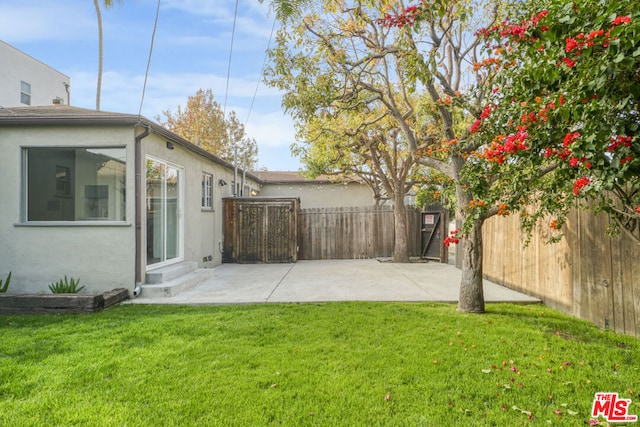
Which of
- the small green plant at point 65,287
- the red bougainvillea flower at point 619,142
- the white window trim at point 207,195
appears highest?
the white window trim at point 207,195

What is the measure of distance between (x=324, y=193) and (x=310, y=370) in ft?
46.3

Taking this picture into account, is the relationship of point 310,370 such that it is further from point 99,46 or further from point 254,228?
point 99,46

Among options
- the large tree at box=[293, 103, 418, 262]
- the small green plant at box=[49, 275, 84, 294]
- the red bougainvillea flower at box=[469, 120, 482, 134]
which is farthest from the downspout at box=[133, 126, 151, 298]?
the red bougainvillea flower at box=[469, 120, 482, 134]

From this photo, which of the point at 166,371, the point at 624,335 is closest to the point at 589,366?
the point at 624,335

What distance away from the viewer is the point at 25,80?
14070 mm

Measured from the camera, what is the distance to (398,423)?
85.9 inches

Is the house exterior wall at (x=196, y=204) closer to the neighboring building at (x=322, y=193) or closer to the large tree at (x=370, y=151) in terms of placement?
the large tree at (x=370, y=151)

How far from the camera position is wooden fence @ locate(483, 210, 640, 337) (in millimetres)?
3750

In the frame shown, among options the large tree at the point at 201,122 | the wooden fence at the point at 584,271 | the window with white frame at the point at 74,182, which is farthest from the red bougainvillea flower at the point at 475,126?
the large tree at the point at 201,122

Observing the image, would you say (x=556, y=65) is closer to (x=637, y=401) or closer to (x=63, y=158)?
(x=637, y=401)

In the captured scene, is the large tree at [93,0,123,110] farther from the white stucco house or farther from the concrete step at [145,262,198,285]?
the concrete step at [145,262,198,285]

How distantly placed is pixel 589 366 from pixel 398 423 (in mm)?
1970

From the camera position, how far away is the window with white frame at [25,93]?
547 inches

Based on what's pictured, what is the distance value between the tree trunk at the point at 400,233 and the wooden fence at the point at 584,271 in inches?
168
